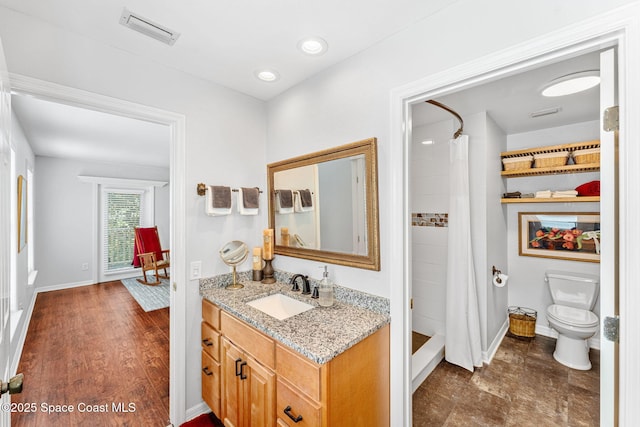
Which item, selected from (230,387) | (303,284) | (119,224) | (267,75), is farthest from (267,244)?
(119,224)

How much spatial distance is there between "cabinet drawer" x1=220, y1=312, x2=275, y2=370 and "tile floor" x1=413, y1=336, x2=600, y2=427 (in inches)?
50.8

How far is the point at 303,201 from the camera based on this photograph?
2.04 m

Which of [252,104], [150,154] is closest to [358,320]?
[252,104]

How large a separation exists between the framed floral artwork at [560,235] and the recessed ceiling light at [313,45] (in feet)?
9.93

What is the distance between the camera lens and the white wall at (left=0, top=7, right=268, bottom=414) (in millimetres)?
1385

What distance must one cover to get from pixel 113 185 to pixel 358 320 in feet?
20.3

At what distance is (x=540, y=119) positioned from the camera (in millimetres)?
2748

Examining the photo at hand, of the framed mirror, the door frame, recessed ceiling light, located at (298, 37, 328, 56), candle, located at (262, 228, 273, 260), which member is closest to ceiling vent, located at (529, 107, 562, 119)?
the door frame

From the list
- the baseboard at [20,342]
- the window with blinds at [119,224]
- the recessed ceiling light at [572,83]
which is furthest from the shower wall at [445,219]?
the window with blinds at [119,224]

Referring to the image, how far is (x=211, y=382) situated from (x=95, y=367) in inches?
61.6

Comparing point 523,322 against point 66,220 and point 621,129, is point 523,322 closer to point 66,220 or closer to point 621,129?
point 621,129

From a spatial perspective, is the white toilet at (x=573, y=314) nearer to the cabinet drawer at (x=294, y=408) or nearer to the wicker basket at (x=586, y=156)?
the wicker basket at (x=586, y=156)

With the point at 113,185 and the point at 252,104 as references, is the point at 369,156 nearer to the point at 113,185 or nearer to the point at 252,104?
the point at 252,104

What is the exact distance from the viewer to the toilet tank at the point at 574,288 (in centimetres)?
269
